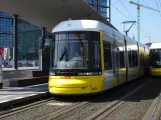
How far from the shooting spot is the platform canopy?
2094 centimetres

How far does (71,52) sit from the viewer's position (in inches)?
543

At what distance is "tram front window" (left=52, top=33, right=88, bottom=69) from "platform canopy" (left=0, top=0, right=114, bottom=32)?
7.17 meters

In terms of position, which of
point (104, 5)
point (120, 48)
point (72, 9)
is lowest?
point (120, 48)

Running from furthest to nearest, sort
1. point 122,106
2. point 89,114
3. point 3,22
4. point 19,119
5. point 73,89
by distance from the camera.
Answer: point 3,22, point 73,89, point 122,106, point 89,114, point 19,119

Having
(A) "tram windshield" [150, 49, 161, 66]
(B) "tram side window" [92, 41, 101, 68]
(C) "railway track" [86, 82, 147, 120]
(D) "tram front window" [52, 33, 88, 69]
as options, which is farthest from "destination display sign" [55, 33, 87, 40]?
(A) "tram windshield" [150, 49, 161, 66]

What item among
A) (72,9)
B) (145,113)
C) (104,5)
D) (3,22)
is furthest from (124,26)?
(104,5)

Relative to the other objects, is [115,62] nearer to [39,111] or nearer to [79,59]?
[79,59]

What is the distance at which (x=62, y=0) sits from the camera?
2089 centimetres

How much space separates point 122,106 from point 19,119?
402cm

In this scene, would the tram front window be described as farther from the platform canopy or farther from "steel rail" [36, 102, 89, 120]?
the platform canopy

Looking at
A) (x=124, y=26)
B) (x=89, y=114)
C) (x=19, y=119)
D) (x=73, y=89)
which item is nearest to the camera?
(x=19, y=119)

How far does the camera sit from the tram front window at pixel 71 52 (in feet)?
45.0

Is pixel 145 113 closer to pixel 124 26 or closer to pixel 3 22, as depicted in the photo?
pixel 124 26

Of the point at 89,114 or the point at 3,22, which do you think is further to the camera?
the point at 3,22
